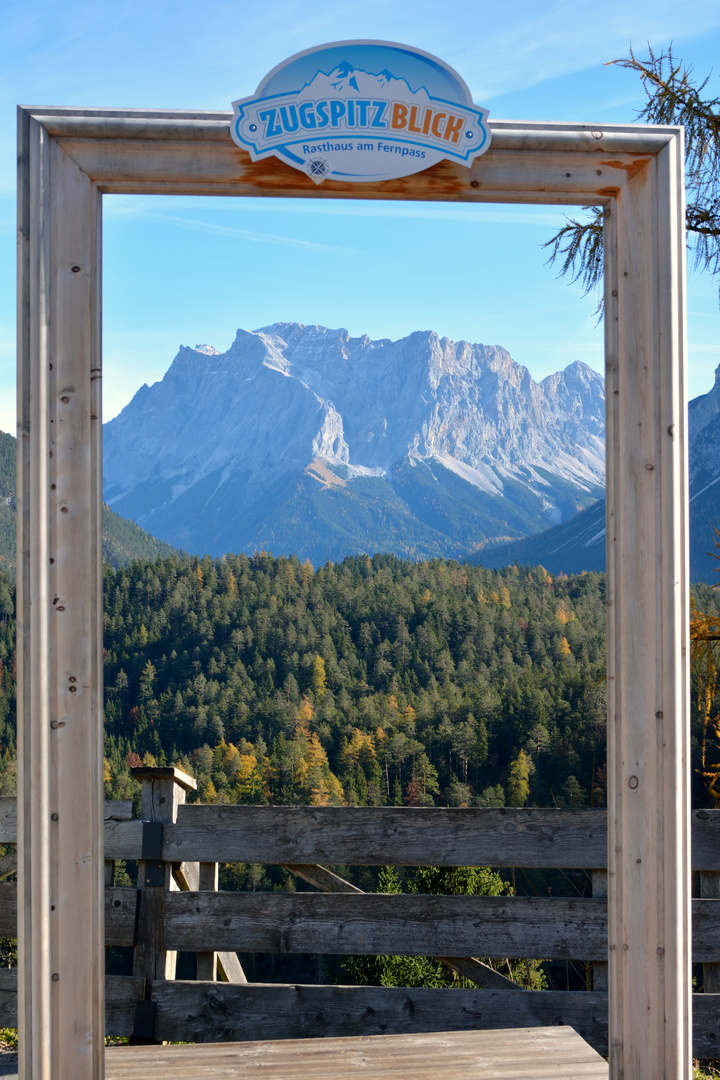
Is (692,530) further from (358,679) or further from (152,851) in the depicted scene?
(152,851)

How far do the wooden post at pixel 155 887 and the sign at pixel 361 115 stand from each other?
1973 millimetres

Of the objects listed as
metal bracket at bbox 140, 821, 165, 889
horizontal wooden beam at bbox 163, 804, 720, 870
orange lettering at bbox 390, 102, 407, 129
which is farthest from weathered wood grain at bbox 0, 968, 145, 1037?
orange lettering at bbox 390, 102, 407, 129

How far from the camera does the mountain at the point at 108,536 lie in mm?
72375

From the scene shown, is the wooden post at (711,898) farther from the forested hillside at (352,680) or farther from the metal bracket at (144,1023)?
the forested hillside at (352,680)

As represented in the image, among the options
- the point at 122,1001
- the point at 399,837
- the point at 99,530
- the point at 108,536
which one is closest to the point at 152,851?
the point at 122,1001

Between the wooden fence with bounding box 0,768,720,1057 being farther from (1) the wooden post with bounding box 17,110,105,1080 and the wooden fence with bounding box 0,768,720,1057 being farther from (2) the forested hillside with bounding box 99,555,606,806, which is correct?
(2) the forested hillside with bounding box 99,555,606,806

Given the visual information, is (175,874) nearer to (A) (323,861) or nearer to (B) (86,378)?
(A) (323,861)

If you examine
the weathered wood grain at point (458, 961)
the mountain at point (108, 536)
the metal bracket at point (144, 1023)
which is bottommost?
the metal bracket at point (144, 1023)

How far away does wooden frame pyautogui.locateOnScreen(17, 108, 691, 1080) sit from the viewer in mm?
1835

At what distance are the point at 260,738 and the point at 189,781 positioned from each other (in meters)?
47.7

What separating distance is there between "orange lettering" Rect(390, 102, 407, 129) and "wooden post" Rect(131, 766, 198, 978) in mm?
2076

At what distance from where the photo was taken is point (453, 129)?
6.33ft

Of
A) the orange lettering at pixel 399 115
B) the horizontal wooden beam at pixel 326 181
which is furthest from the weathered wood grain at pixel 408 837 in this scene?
the orange lettering at pixel 399 115

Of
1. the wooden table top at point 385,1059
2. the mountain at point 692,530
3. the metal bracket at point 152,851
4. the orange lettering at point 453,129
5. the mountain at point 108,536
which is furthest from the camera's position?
the mountain at point 692,530
